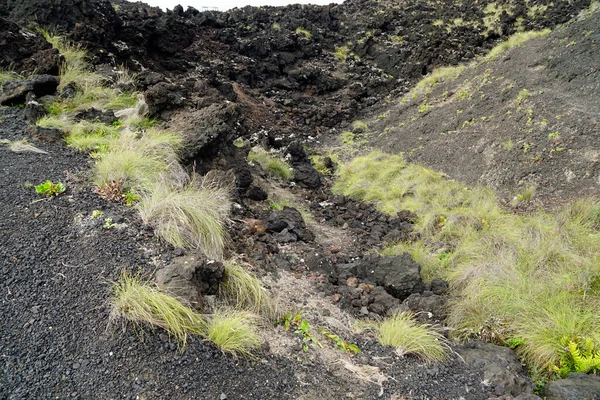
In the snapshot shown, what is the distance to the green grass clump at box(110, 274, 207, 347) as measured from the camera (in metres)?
2.73

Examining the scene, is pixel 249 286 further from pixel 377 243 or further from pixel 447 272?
pixel 377 243

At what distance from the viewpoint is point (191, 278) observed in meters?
3.13

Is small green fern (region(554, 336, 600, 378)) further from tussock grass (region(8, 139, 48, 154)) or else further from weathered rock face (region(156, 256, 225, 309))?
tussock grass (region(8, 139, 48, 154))

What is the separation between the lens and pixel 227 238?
4344 mm

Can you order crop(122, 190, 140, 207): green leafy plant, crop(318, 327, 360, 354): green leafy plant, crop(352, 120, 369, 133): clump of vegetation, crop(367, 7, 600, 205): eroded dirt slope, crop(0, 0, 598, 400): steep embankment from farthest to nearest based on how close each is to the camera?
crop(352, 120, 369, 133): clump of vegetation, crop(367, 7, 600, 205): eroded dirt slope, crop(122, 190, 140, 207): green leafy plant, crop(318, 327, 360, 354): green leafy plant, crop(0, 0, 598, 400): steep embankment

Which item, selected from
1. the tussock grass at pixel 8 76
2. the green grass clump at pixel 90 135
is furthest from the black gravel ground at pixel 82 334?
the tussock grass at pixel 8 76

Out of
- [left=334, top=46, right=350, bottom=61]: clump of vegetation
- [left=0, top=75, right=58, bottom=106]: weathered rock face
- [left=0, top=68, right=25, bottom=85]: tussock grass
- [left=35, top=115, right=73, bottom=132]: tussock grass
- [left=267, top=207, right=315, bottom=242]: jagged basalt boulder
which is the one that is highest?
[left=334, top=46, right=350, bottom=61]: clump of vegetation

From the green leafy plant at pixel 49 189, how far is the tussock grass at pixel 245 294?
1.83 meters

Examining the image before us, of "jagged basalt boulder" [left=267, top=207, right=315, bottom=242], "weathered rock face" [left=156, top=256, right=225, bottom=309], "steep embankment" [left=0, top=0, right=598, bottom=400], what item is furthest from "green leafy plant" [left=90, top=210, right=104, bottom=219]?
"jagged basalt boulder" [left=267, top=207, right=315, bottom=242]

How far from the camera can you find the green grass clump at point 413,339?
337 cm

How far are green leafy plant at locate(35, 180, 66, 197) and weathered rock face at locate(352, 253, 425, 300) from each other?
3.31 meters

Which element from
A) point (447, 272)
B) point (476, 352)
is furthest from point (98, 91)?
point (476, 352)

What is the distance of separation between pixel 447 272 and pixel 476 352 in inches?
62.3

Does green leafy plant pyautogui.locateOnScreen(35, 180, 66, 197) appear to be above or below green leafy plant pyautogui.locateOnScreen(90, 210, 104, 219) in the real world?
above
